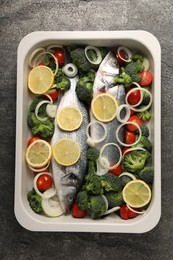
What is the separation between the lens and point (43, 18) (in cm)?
264

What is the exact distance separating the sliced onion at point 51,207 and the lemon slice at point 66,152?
8.7 inches

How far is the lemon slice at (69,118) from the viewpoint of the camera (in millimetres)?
2424

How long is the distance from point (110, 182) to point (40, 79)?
2.11 feet

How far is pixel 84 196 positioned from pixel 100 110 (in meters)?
0.45

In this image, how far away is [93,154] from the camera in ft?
7.89

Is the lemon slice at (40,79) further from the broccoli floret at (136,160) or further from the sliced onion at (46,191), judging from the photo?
the broccoli floret at (136,160)

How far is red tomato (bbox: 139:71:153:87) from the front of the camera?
241cm

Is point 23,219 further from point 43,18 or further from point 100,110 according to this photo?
point 43,18

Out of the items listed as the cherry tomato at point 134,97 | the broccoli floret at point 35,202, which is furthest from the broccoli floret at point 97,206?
the cherry tomato at point 134,97

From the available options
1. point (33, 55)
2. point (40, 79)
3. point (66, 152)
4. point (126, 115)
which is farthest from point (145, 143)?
point (33, 55)

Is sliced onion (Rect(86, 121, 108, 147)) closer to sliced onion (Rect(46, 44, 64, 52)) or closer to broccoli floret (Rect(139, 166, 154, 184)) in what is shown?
broccoli floret (Rect(139, 166, 154, 184))

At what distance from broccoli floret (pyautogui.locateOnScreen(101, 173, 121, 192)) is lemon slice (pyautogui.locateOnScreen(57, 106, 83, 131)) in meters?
0.30

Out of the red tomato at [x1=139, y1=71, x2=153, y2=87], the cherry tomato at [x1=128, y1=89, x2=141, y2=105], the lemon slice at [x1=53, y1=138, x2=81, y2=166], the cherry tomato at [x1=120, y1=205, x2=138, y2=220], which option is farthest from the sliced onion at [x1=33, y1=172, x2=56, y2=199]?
the red tomato at [x1=139, y1=71, x2=153, y2=87]

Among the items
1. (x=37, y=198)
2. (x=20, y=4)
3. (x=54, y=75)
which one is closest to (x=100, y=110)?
(x=54, y=75)
